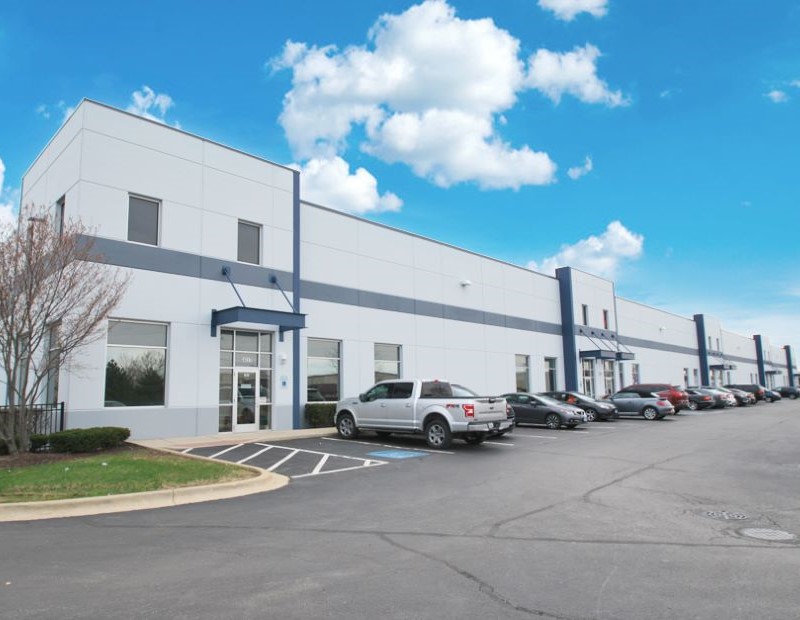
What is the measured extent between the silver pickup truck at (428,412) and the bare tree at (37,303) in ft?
24.0

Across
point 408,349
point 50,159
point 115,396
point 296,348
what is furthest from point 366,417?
point 50,159

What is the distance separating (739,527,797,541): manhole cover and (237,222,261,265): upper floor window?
16.6m

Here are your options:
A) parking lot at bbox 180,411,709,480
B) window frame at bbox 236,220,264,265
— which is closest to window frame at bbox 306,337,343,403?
parking lot at bbox 180,411,709,480

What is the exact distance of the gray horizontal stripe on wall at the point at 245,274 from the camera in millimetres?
16938

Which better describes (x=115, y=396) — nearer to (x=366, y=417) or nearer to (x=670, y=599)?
(x=366, y=417)

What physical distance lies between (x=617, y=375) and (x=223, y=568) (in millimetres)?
41008

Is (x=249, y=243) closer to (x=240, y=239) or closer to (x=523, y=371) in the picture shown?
(x=240, y=239)

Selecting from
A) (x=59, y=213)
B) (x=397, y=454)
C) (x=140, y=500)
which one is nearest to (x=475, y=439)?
(x=397, y=454)

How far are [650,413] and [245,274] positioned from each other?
19581 mm

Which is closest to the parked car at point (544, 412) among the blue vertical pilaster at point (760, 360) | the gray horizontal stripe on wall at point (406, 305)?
the gray horizontal stripe on wall at point (406, 305)

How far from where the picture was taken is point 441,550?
6199 millimetres

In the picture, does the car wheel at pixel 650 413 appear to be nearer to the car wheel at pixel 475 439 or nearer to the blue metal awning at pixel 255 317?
the car wheel at pixel 475 439

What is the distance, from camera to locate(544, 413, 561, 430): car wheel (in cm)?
2231

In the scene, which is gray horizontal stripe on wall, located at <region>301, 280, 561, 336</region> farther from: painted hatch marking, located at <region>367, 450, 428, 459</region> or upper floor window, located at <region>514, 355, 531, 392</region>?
painted hatch marking, located at <region>367, 450, 428, 459</region>
